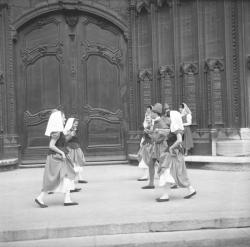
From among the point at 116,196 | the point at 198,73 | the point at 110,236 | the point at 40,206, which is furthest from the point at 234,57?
the point at 110,236

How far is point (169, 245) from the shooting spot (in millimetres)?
6832

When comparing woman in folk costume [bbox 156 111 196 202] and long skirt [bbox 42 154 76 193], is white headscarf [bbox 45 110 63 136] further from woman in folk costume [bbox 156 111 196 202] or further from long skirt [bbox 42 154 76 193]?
woman in folk costume [bbox 156 111 196 202]

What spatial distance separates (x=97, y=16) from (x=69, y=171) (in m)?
9.04

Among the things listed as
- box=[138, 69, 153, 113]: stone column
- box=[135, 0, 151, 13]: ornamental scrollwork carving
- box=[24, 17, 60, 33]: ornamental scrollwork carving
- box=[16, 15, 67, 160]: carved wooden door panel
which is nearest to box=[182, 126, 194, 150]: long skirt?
box=[138, 69, 153, 113]: stone column

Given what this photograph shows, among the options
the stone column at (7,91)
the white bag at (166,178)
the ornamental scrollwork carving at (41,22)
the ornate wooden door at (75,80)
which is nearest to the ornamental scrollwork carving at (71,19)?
the ornate wooden door at (75,80)

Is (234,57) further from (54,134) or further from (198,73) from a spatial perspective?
(54,134)

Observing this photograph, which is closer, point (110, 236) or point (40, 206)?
point (110, 236)

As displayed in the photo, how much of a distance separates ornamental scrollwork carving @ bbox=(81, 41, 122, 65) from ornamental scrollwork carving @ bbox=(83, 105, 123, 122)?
1.59m

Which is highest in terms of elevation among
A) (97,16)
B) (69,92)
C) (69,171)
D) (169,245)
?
(97,16)

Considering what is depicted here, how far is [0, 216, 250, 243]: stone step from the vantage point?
7.28 meters

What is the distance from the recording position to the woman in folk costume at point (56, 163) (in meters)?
9.20

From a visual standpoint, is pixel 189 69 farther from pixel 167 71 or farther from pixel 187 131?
pixel 187 131

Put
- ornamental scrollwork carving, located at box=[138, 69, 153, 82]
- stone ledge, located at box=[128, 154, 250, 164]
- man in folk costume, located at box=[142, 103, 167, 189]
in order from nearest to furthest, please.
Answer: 1. man in folk costume, located at box=[142, 103, 167, 189]
2. stone ledge, located at box=[128, 154, 250, 164]
3. ornamental scrollwork carving, located at box=[138, 69, 153, 82]

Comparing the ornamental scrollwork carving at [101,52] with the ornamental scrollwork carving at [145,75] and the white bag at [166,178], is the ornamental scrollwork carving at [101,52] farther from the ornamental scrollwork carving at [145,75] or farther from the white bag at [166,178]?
the white bag at [166,178]
